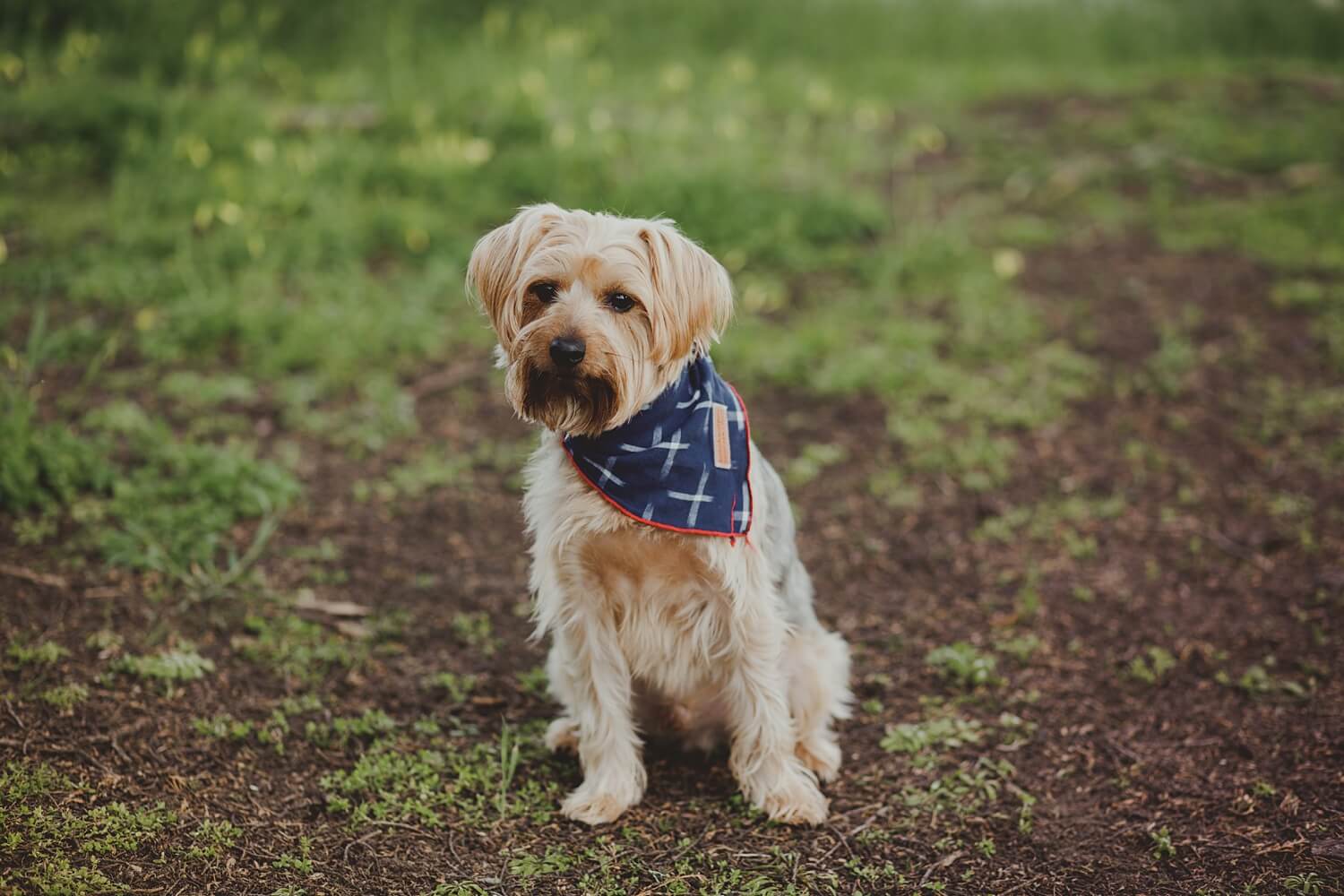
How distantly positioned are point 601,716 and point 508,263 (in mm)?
1550

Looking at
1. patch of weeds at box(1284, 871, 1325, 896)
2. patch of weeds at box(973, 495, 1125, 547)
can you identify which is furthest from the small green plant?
patch of weeds at box(973, 495, 1125, 547)

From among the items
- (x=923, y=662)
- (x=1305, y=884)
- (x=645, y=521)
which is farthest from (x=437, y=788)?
(x=1305, y=884)

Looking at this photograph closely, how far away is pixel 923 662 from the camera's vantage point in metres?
4.62

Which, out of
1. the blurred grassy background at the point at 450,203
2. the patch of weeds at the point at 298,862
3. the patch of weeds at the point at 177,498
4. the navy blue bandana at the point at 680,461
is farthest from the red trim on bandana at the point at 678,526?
the blurred grassy background at the point at 450,203

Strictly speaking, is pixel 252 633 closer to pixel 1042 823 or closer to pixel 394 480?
pixel 394 480

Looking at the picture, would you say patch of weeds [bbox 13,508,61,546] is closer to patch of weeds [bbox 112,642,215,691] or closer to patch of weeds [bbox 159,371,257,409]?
patch of weeds [bbox 112,642,215,691]

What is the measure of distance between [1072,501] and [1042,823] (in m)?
2.34

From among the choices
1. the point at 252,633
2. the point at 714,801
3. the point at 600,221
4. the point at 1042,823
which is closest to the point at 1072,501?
the point at 1042,823

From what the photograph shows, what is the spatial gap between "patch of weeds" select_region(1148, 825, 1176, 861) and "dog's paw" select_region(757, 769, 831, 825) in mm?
1026

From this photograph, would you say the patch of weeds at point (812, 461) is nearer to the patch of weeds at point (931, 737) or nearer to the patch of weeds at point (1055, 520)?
the patch of weeds at point (1055, 520)

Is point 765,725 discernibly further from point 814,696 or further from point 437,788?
point 437,788

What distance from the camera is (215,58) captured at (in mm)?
9039

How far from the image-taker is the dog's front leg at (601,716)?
3740 millimetres

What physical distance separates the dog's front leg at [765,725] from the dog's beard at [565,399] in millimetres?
765
